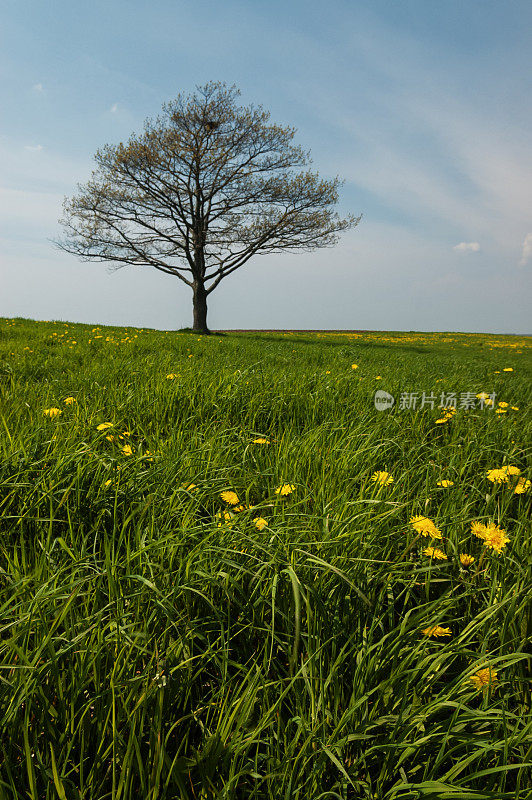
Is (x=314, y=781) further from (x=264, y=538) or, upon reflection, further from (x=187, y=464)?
(x=187, y=464)

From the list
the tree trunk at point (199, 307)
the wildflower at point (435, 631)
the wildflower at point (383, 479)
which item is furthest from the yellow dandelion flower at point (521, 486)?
the tree trunk at point (199, 307)

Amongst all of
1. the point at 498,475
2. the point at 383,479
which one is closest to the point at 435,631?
the point at 383,479

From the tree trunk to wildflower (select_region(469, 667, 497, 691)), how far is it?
70.6 feet

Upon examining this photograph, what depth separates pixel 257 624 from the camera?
1.19m

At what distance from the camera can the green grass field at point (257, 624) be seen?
0.86 m

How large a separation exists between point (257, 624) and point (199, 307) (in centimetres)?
2189

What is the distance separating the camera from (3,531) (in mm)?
1516

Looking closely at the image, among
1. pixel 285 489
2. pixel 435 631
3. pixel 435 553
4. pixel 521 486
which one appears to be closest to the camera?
pixel 435 631

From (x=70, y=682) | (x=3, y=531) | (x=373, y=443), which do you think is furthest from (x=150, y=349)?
(x=70, y=682)

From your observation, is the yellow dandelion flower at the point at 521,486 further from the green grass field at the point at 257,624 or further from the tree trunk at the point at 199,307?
the tree trunk at the point at 199,307

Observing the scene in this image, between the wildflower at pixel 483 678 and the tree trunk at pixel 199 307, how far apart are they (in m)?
21.5

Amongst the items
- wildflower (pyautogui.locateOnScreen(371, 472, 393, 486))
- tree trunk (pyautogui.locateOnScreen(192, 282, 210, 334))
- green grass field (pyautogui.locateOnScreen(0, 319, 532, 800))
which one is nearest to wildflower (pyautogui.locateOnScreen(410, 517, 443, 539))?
green grass field (pyautogui.locateOnScreen(0, 319, 532, 800))

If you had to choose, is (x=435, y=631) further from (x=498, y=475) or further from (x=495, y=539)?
(x=498, y=475)

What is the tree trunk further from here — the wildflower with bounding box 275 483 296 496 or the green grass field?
the wildflower with bounding box 275 483 296 496
